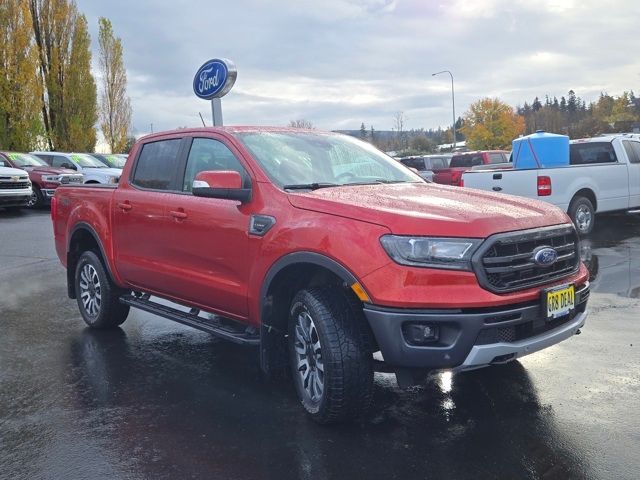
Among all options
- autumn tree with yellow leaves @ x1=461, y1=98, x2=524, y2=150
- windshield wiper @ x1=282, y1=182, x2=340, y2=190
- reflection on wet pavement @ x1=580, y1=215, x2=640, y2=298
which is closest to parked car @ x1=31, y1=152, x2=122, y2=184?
Answer: reflection on wet pavement @ x1=580, y1=215, x2=640, y2=298

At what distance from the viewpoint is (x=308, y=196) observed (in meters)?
4.02

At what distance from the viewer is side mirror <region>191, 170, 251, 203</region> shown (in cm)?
418

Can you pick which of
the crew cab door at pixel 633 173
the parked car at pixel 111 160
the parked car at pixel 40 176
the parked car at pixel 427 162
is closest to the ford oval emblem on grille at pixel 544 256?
the crew cab door at pixel 633 173

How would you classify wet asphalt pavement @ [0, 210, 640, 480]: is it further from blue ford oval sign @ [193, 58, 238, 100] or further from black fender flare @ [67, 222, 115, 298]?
blue ford oval sign @ [193, 58, 238, 100]

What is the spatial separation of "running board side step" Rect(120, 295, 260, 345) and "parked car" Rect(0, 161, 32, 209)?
13.8m

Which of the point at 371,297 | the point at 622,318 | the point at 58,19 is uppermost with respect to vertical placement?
the point at 58,19

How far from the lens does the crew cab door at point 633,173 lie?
1261cm

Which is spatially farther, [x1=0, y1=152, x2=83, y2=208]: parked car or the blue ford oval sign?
[x1=0, y1=152, x2=83, y2=208]: parked car

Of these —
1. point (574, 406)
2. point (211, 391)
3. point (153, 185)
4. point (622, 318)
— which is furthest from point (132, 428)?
point (622, 318)

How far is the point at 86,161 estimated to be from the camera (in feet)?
70.0

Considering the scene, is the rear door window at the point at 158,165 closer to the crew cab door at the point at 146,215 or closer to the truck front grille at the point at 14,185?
the crew cab door at the point at 146,215

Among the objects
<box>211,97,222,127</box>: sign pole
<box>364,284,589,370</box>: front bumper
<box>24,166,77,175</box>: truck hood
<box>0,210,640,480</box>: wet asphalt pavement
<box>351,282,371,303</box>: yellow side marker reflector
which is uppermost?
<box>211,97,222,127</box>: sign pole

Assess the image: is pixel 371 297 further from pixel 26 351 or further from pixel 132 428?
pixel 26 351

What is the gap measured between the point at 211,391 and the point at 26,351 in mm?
2190
